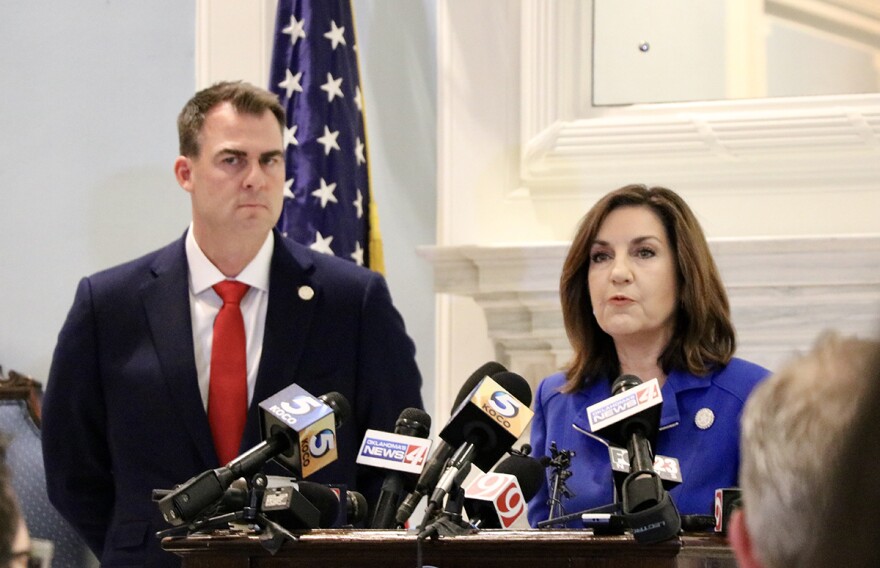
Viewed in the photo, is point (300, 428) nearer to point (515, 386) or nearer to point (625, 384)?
point (515, 386)

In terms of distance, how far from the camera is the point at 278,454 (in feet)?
7.40

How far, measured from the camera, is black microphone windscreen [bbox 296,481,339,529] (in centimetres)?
227

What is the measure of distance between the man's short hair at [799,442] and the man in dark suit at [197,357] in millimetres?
2627

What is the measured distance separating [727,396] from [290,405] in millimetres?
1287

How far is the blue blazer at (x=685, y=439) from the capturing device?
299cm

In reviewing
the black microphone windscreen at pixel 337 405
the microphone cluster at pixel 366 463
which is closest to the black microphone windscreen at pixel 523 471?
the microphone cluster at pixel 366 463

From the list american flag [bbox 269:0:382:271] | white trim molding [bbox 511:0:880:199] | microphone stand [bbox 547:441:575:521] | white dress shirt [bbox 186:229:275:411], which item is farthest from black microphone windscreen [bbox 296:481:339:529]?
white trim molding [bbox 511:0:880:199]

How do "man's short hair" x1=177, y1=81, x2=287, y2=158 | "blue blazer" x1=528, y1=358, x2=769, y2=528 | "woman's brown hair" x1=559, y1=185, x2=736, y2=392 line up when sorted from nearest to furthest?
"blue blazer" x1=528, y1=358, x2=769, y2=528 → "woman's brown hair" x1=559, y1=185, x2=736, y2=392 → "man's short hair" x1=177, y1=81, x2=287, y2=158

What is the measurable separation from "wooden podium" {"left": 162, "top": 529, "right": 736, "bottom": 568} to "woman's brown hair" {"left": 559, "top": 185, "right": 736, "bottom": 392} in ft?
4.04

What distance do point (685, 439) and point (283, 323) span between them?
1.14 meters

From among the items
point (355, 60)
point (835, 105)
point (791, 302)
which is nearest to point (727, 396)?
point (791, 302)

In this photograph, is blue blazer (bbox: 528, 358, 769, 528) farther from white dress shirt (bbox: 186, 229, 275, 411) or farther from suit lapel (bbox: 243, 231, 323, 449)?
white dress shirt (bbox: 186, 229, 275, 411)

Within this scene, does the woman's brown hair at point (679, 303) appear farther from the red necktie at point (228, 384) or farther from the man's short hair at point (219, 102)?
the man's short hair at point (219, 102)

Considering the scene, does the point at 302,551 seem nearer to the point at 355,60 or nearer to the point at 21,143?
the point at 355,60
